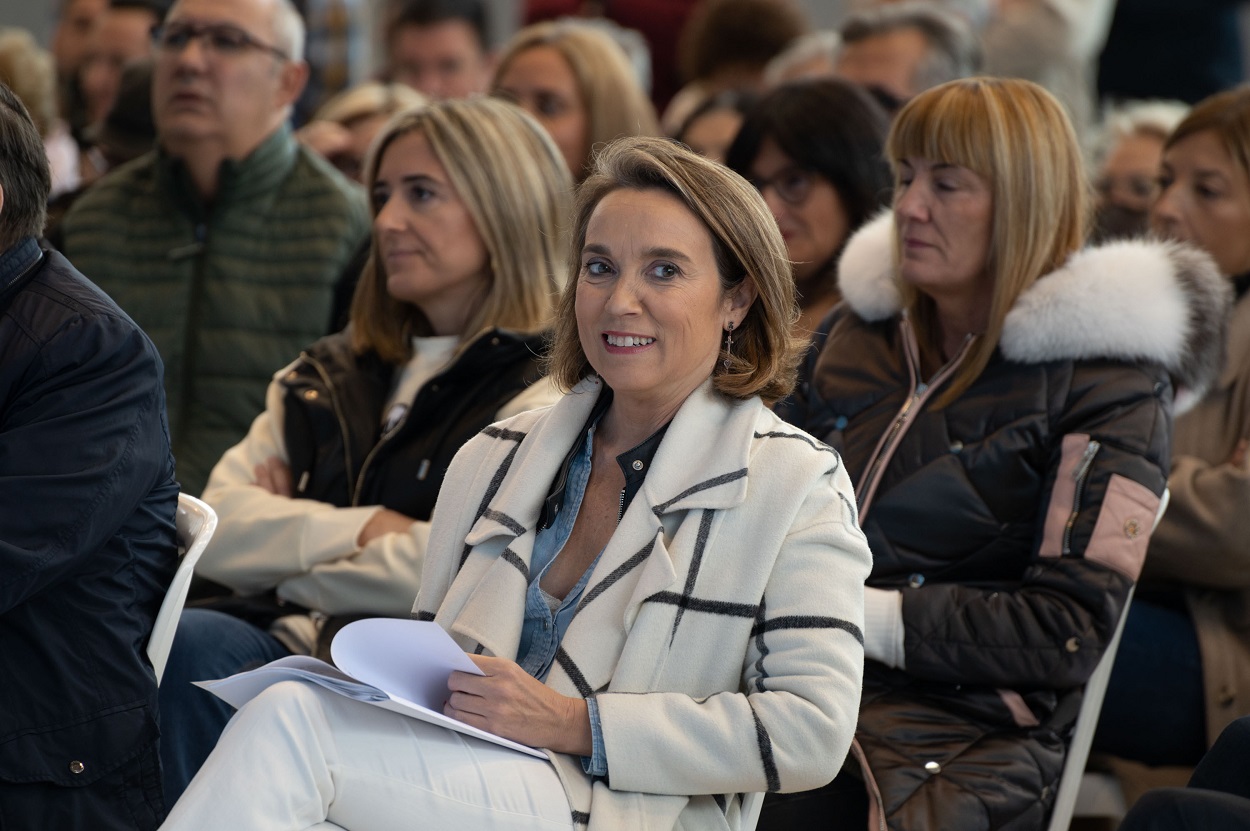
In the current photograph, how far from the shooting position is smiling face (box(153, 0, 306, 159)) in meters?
3.75

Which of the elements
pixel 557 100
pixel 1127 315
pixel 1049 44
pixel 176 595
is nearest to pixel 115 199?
pixel 557 100

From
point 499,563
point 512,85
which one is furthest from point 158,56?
point 499,563

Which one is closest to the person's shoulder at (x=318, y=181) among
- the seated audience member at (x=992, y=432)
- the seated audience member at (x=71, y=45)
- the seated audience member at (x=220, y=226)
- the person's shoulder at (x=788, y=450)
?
the seated audience member at (x=220, y=226)

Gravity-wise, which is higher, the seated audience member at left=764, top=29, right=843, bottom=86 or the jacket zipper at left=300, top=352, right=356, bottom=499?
the seated audience member at left=764, top=29, right=843, bottom=86

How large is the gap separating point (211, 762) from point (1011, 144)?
168 cm

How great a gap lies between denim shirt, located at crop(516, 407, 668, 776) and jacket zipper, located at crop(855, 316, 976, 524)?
571 millimetres

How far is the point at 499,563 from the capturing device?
201 cm

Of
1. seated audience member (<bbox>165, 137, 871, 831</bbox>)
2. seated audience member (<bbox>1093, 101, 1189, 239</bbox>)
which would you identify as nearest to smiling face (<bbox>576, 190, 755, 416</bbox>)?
seated audience member (<bbox>165, 137, 871, 831</bbox>)

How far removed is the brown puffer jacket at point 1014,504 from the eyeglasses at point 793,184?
73 cm

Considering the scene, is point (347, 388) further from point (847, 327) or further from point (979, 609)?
point (979, 609)

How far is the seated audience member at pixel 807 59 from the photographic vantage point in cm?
495

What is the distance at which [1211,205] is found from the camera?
3111 mm

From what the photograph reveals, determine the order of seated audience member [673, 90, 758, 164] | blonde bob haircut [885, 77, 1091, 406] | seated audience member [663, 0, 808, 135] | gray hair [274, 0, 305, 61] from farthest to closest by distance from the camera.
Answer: seated audience member [663, 0, 808, 135], seated audience member [673, 90, 758, 164], gray hair [274, 0, 305, 61], blonde bob haircut [885, 77, 1091, 406]

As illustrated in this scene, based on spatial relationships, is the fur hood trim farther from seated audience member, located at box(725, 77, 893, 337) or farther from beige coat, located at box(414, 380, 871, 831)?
seated audience member, located at box(725, 77, 893, 337)
